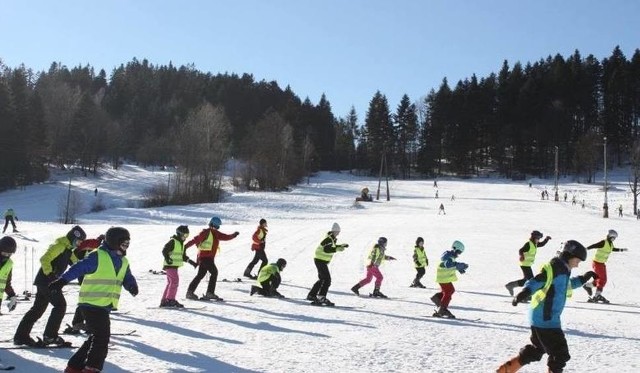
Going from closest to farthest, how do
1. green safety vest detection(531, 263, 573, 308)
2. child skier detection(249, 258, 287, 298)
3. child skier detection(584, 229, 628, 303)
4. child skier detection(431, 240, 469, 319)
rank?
1. green safety vest detection(531, 263, 573, 308)
2. child skier detection(431, 240, 469, 319)
3. child skier detection(249, 258, 287, 298)
4. child skier detection(584, 229, 628, 303)

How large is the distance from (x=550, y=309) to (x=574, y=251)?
2.34ft

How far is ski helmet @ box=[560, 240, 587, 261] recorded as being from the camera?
667 centimetres

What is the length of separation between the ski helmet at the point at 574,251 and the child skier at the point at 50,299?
6.12 meters

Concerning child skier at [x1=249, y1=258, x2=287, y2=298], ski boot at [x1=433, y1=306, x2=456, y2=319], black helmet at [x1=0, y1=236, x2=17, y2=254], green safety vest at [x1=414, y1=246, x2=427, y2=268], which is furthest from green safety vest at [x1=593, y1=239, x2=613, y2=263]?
black helmet at [x1=0, y1=236, x2=17, y2=254]

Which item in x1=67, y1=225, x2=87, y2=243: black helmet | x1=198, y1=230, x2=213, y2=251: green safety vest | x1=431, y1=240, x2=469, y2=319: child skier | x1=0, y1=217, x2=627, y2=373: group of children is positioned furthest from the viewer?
x1=198, y1=230, x2=213, y2=251: green safety vest

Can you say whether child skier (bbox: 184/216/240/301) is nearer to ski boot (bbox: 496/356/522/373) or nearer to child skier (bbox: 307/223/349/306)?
child skier (bbox: 307/223/349/306)

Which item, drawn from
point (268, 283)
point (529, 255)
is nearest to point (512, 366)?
point (268, 283)

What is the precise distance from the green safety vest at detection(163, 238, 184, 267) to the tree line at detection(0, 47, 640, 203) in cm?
5522

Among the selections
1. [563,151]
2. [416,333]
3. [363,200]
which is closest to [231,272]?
[416,333]

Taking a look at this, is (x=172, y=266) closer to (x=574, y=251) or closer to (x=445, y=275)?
(x=445, y=275)

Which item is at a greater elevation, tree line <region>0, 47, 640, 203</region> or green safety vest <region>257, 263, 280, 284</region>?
tree line <region>0, 47, 640, 203</region>

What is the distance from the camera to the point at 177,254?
39.8 ft

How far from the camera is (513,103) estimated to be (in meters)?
106

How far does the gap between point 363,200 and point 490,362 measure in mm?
56488
